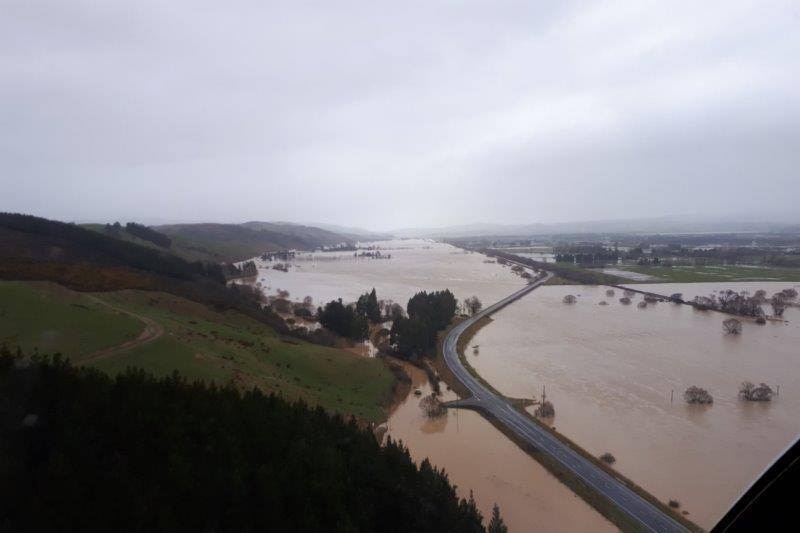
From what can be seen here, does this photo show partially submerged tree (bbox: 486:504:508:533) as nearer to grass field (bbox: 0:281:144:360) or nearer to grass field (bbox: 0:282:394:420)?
grass field (bbox: 0:282:394:420)

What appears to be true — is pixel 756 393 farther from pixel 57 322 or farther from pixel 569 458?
pixel 57 322

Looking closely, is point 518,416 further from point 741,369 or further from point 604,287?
point 604,287

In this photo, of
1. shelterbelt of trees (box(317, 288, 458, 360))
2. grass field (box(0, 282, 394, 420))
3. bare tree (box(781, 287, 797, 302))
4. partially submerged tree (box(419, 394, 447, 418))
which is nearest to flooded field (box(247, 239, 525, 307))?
shelterbelt of trees (box(317, 288, 458, 360))

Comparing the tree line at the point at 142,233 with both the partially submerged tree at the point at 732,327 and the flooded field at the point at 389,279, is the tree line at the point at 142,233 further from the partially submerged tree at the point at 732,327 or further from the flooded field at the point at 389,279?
the partially submerged tree at the point at 732,327

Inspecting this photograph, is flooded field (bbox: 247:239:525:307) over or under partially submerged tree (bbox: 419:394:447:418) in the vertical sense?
over

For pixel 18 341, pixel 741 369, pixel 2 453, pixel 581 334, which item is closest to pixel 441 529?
pixel 2 453

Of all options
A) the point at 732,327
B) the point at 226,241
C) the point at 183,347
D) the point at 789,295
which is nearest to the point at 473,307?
the point at 732,327
